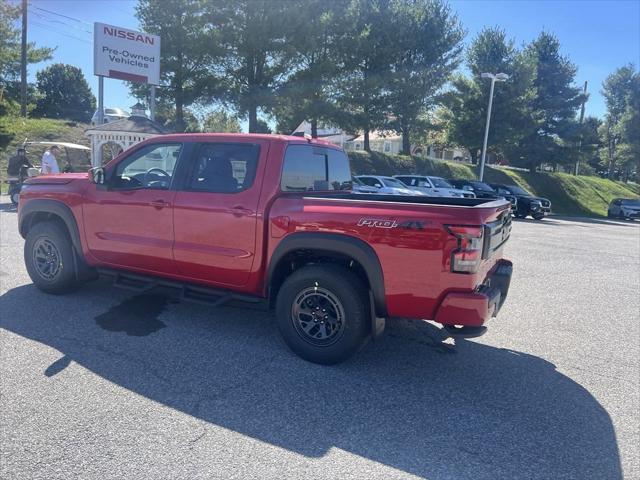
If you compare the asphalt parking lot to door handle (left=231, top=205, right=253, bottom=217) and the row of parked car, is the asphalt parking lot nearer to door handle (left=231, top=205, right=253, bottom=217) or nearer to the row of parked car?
door handle (left=231, top=205, right=253, bottom=217)

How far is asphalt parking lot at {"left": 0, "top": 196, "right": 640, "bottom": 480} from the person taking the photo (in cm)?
290

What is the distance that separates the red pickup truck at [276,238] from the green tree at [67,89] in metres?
58.0

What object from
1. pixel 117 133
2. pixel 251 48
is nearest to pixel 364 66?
pixel 251 48

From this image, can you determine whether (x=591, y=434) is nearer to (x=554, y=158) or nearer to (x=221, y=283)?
(x=221, y=283)

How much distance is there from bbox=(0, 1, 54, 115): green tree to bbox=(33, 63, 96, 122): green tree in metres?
25.1

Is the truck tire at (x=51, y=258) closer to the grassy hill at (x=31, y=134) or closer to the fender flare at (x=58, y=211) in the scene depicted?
the fender flare at (x=58, y=211)

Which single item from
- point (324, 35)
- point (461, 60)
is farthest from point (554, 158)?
point (324, 35)

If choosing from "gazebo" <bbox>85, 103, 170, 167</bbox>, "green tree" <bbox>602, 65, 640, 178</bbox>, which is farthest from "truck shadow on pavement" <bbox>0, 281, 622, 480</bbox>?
"green tree" <bbox>602, 65, 640, 178</bbox>

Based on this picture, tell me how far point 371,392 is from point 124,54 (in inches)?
765

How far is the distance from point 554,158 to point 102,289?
36.2m

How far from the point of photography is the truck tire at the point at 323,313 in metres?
4.01

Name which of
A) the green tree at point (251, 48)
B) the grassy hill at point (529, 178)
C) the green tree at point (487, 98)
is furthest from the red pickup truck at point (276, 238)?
the green tree at point (487, 98)

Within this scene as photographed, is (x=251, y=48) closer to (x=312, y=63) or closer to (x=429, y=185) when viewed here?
(x=312, y=63)

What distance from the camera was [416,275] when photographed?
3.73 meters
